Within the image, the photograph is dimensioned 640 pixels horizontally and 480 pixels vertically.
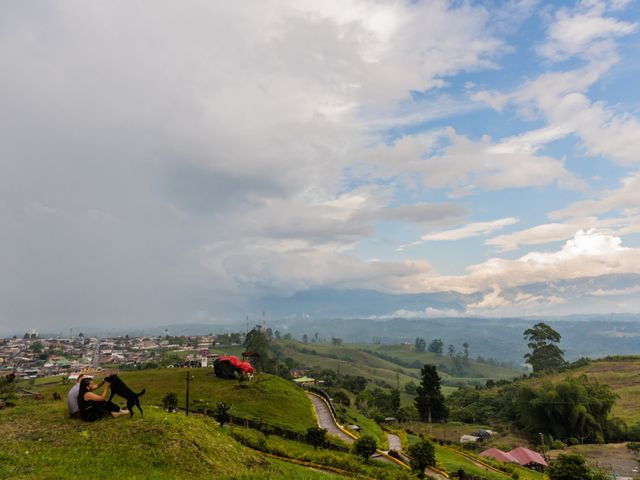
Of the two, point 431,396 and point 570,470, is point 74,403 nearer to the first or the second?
point 570,470

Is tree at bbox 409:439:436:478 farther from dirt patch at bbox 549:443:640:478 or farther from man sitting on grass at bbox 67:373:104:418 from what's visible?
dirt patch at bbox 549:443:640:478

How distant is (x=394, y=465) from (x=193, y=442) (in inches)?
1195

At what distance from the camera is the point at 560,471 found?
44875mm

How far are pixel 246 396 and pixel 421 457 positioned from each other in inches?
1326

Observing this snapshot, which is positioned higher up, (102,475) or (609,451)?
(102,475)

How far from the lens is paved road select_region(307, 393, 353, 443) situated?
58537 mm

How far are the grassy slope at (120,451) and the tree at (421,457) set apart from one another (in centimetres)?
2294

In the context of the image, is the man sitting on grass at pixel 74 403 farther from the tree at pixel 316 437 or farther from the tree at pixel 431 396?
the tree at pixel 431 396

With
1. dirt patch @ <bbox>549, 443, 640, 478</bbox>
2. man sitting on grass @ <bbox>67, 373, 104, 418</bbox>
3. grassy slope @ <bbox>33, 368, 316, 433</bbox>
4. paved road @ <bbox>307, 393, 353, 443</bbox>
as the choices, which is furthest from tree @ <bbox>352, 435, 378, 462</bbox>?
dirt patch @ <bbox>549, 443, 640, 478</bbox>

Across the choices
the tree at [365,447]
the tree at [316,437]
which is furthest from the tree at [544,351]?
the tree at [316,437]

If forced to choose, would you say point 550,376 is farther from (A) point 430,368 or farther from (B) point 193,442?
(B) point 193,442

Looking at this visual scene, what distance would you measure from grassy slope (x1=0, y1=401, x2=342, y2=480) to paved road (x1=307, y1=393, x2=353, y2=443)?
33.9 m

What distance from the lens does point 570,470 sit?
4422cm

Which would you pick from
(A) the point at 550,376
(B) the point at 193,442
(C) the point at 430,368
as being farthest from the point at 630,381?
(B) the point at 193,442
